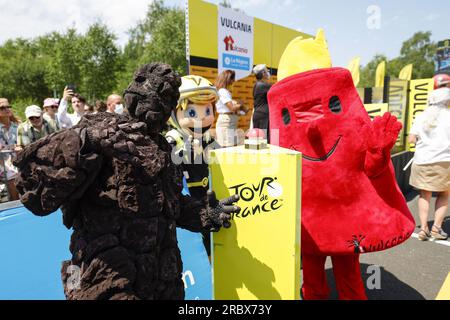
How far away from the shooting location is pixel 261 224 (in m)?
1.50

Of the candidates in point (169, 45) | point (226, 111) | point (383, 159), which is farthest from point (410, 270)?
point (169, 45)

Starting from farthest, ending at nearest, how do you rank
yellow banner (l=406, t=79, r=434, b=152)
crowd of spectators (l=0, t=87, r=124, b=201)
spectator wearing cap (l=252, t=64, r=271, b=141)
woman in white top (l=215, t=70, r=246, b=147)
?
1. yellow banner (l=406, t=79, r=434, b=152)
2. woman in white top (l=215, t=70, r=246, b=147)
3. spectator wearing cap (l=252, t=64, r=271, b=141)
4. crowd of spectators (l=0, t=87, r=124, b=201)

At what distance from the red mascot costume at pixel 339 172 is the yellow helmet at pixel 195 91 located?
68cm

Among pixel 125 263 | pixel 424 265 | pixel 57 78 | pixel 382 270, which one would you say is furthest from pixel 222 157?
pixel 57 78

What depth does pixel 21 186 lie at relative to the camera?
971mm

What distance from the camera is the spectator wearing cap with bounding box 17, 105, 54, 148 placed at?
12.6 ft

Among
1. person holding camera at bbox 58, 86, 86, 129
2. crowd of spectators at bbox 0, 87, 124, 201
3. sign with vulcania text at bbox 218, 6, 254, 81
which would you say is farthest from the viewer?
sign with vulcania text at bbox 218, 6, 254, 81

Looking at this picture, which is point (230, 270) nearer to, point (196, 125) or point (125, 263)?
point (125, 263)

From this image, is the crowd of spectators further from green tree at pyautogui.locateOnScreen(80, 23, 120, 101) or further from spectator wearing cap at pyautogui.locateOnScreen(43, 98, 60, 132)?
green tree at pyautogui.locateOnScreen(80, 23, 120, 101)

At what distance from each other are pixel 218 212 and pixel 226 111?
2916 mm

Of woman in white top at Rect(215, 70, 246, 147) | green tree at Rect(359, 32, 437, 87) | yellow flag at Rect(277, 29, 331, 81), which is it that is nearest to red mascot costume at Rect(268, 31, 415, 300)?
yellow flag at Rect(277, 29, 331, 81)

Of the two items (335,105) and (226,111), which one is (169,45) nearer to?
(226,111)

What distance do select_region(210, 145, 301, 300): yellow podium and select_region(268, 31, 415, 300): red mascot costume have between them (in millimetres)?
432

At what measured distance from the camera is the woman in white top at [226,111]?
415cm
